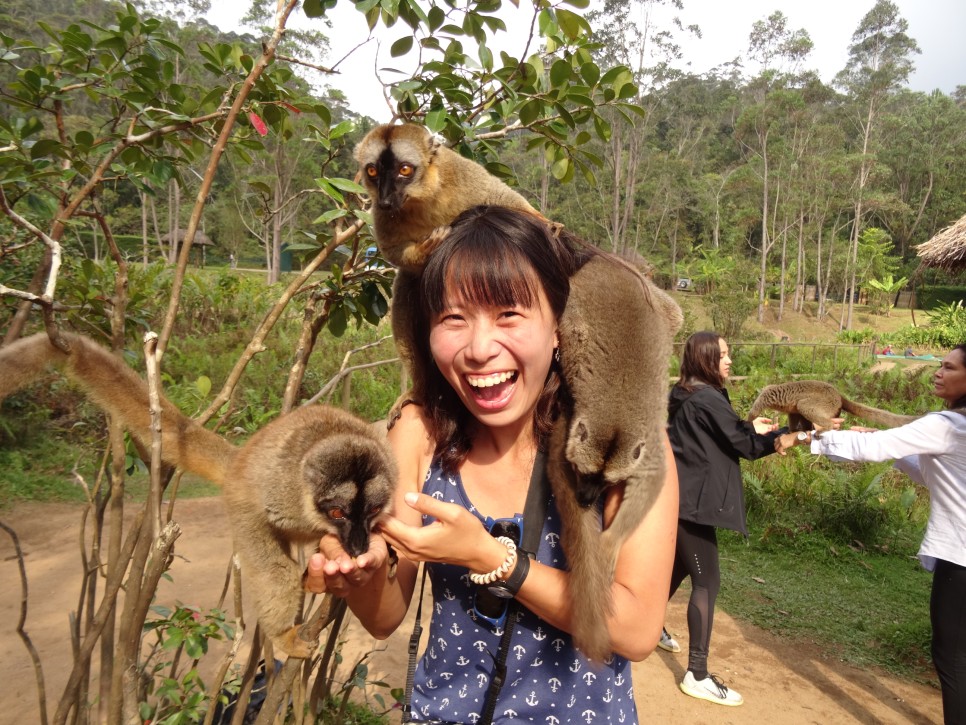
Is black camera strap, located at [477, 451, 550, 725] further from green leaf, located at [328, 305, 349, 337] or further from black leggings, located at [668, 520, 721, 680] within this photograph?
black leggings, located at [668, 520, 721, 680]

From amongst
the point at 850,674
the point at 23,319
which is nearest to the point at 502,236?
the point at 23,319

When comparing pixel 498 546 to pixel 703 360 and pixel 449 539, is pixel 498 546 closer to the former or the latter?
pixel 449 539

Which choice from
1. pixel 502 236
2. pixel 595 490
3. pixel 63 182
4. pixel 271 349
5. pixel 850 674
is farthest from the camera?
pixel 271 349

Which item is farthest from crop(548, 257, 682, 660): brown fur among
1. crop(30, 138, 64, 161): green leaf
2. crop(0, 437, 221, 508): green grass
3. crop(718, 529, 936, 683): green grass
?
crop(0, 437, 221, 508): green grass

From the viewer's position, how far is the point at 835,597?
6055mm

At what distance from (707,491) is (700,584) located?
28.5 inches

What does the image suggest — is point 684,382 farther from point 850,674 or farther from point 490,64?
point 490,64

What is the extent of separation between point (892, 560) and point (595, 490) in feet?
21.9

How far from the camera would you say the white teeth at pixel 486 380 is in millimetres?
1669

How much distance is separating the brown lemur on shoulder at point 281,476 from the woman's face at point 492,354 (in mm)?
536

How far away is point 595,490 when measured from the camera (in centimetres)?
189

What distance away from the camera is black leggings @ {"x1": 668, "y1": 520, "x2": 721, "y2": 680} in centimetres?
461

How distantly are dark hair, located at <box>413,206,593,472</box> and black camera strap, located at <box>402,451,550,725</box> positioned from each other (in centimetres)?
17

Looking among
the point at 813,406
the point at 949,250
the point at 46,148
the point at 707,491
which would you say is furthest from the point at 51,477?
the point at 949,250
